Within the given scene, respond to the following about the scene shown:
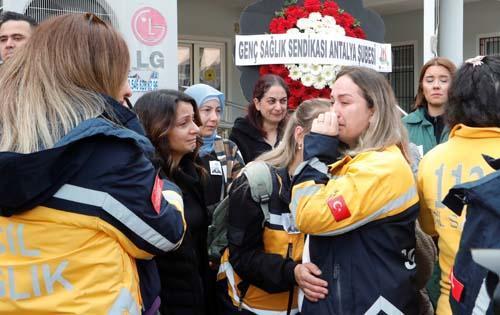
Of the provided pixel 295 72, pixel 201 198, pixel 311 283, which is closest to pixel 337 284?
pixel 311 283

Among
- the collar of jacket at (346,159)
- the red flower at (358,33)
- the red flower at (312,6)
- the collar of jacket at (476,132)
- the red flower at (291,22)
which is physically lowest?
the collar of jacket at (346,159)

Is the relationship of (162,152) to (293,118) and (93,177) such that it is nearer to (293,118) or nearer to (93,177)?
(293,118)

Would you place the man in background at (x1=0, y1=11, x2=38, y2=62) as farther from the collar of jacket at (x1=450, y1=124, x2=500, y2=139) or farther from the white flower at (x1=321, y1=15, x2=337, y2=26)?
the collar of jacket at (x1=450, y1=124, x2=500, y2=139)

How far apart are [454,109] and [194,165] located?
1.30 metres

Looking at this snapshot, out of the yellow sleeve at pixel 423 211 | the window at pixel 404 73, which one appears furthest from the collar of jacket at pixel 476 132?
the window at pixel 404 73

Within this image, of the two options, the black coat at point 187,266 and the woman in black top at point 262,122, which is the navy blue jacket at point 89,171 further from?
the woman in black top at point 262,122

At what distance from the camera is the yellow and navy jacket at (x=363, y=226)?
6.70ft

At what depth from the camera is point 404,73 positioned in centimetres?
1338

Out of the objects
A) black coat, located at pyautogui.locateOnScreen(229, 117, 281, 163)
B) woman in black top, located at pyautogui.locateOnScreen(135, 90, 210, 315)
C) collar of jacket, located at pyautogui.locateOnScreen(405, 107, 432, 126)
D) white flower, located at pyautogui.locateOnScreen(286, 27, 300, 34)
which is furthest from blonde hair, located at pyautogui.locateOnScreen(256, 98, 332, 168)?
black coat, located at pyautogui.locateOnScreen(229, 117, 281, 163)

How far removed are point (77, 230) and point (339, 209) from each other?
0.86 meters

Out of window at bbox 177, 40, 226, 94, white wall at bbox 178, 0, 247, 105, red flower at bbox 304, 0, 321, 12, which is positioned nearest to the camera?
red flower at bbox 304, 0, 321, 12

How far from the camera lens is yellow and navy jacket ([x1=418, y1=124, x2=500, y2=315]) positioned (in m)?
2.02

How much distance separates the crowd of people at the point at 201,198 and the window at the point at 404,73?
10925mm

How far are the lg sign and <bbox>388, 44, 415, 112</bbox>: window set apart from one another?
883 cm
